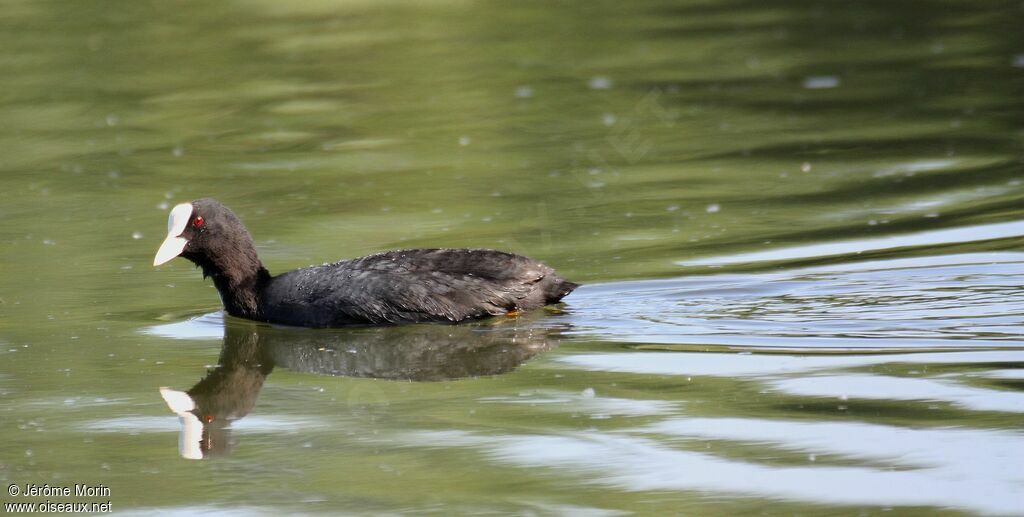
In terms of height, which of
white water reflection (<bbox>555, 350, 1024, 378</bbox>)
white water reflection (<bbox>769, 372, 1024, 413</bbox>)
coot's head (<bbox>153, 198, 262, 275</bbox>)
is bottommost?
white water reflection (<bbox>769, 372, 1024, 413</bbox>)

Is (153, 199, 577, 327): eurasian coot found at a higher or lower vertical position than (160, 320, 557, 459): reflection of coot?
higher

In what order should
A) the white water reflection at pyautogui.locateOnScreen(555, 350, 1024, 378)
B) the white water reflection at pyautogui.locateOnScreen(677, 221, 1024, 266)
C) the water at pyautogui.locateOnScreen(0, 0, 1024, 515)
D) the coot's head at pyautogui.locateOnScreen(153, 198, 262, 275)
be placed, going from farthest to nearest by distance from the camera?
the white water reflection at pyautogui.locateOnScreen(677, 221, 1024, 266) < the coot's head at pyautogui.locateOnScreen(153, 198, 262, 275) < the white water reflection at pyautogui.locateOnScreen(555, 350, 1024, 378) < the water at pyautogui.locateOnScreen(0, 0, 1024, 515)

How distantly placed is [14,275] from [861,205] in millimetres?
5279

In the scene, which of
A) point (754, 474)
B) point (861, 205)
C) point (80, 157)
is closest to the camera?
point (754, 474)

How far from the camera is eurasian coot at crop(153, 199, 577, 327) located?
7.77 metres

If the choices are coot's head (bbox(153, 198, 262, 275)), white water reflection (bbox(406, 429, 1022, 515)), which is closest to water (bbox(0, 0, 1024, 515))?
white water reflection (bbox(406, 429, 1022, 515))

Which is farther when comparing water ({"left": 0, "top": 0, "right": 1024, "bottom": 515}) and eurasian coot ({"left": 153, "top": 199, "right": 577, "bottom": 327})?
eurasian coot ({"left": 153, "top": 199, "right": 577, "bottom": 327})

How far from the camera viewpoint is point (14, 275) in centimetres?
923

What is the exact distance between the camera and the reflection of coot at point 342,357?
660 centimetres

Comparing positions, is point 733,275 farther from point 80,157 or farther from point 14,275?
point 80,157

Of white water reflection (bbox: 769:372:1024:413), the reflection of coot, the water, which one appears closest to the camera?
the water

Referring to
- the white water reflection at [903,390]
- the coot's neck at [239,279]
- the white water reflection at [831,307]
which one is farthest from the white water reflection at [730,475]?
the coot's neck at [239,279]

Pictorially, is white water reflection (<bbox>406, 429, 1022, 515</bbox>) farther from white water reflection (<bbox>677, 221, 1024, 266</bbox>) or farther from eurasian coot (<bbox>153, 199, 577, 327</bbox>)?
white water reflection (<bbox>677, 221, 1024, 266</bbox>)

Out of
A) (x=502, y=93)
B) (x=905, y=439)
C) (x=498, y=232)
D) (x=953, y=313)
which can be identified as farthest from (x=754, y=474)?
(x=502, y=93)
